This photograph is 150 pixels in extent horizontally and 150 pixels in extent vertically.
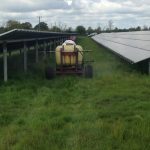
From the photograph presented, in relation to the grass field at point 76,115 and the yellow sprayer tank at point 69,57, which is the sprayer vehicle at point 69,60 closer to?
the yellow sprayer tank at point 69,57

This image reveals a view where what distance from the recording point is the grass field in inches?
297

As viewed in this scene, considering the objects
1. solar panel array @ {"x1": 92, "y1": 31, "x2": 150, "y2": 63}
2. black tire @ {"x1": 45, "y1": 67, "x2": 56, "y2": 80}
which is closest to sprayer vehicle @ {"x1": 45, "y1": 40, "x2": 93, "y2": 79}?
black tire @ {"x1": 45, "y1": 67, "x2": 56, "y2": 80}

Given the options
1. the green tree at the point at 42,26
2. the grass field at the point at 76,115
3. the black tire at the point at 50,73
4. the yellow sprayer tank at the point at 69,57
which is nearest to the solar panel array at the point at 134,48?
the grass field at the point at 76,115

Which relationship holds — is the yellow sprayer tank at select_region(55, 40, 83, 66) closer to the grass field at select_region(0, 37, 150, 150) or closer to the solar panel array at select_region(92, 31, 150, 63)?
the solar panel array at select_region(92, 31, 150, 63)

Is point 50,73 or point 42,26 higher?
point 42,26

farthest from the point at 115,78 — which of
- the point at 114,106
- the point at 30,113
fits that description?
the point at 30,113

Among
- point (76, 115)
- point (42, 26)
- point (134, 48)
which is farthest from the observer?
point (42, 26)

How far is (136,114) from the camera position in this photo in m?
9.54

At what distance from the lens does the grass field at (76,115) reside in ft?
24.8

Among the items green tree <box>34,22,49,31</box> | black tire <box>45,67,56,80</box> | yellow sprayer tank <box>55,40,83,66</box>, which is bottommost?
black tire <box>45,67,56,80</box>

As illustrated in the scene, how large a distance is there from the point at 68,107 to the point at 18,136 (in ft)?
9.31

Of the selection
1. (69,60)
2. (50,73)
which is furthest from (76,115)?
(69,60)

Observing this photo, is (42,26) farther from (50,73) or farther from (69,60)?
(50,73)

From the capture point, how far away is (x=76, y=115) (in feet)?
31.6
